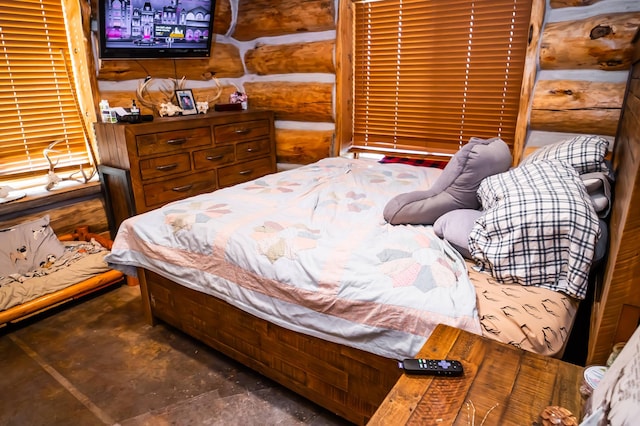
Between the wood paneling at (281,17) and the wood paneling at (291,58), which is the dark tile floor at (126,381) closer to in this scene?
the wood paneling at (291,58)

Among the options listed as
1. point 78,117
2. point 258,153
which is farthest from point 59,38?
point 258,153

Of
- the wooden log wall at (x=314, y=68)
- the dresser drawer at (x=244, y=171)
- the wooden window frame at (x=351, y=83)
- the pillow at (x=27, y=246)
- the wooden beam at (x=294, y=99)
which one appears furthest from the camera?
the wooden beam at (x=294, y=99)

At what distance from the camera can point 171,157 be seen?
3.28 m

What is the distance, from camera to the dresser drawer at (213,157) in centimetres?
350

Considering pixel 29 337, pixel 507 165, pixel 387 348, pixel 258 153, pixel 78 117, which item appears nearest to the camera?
pixel 387 348

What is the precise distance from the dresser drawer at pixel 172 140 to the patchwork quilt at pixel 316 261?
39.1 inches

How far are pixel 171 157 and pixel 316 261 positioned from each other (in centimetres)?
213

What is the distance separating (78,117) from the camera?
3338 mm

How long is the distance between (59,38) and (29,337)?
2233mm

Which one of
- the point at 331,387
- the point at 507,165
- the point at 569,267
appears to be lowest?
the point at 331,387

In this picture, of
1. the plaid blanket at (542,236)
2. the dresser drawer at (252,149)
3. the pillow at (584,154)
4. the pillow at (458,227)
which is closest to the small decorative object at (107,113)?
the dresser drawer at (252,149)

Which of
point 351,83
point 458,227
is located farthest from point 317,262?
point 351,83

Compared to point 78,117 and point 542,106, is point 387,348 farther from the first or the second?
point 78,117

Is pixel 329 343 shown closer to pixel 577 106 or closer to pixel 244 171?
pixel 577 106
